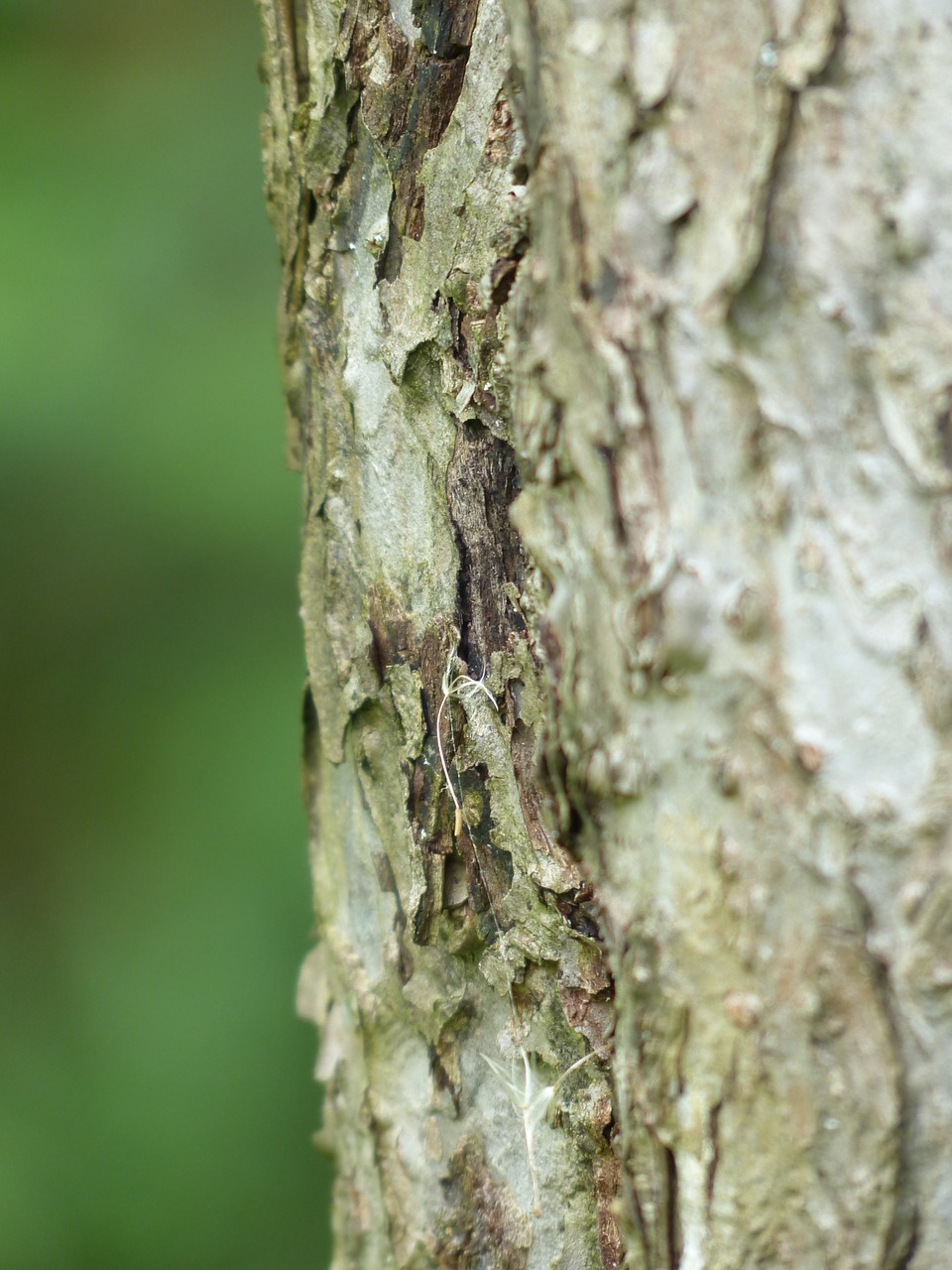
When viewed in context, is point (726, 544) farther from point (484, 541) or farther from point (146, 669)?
point (146, 669)

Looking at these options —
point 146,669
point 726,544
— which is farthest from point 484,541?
point 146,669

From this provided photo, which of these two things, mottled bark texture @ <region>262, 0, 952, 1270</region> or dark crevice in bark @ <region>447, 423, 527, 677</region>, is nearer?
mottled bark texture @ <region>262, 0, 952, 1270</region>

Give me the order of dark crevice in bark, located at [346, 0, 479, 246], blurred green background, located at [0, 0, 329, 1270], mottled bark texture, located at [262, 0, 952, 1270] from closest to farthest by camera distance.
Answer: mottled bark texture, located at [262, 0, 952, 1270]
dark crevice in bark, located at [346, 0, 479, 246]
blurred green background, located at [0, 0, 329, 1270]

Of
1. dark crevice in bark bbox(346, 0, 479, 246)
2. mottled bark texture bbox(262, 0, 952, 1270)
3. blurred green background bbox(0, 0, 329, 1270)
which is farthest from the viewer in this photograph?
blurred green background bbox(0, 0, 329, 1270)

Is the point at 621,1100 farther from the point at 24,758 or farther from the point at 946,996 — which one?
the point at 24,758

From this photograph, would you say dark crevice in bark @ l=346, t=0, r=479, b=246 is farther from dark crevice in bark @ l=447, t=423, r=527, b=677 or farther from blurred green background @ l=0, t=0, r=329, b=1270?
blurred green background @ l=0, t=0, r=329, b=1270

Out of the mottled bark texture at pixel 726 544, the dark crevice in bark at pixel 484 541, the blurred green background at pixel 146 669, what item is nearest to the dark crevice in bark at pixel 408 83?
→ the mottled bark texture at pixel 726 544

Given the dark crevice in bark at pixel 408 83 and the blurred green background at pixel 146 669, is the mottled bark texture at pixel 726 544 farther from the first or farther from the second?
the blurred green background at pixel 146 669

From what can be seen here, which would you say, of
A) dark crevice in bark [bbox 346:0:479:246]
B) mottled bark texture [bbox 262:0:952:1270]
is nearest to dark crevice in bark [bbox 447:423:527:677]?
mottled bark texture [bbox 262:0:952:1270]
